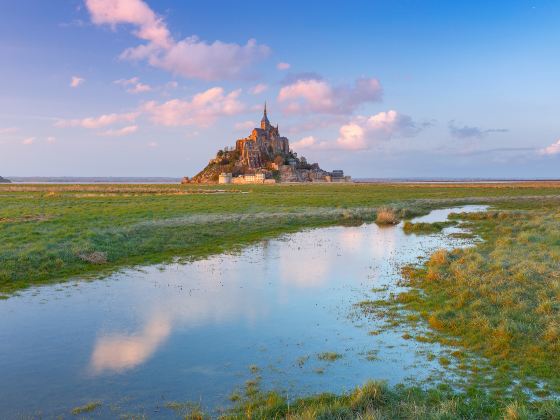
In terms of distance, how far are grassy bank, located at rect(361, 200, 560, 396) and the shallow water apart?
50.7 inches

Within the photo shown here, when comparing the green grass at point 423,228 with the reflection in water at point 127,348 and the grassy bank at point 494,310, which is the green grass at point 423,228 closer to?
the grassy bank at point 494,310

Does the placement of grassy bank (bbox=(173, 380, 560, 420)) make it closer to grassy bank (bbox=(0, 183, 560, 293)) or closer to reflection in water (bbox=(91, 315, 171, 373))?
reflection in water (bbox=(91, 315, 171, 373))

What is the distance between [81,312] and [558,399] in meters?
13.6

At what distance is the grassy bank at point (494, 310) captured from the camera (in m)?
9.89

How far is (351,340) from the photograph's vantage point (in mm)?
12070

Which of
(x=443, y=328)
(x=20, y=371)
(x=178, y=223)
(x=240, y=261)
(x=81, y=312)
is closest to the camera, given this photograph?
(x=20, y=371)

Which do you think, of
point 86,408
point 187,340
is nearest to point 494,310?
point 187,340

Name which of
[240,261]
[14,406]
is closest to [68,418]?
[14,406]

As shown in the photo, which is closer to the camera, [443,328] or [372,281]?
[443,328]

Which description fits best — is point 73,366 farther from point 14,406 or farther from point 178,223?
point 178,223

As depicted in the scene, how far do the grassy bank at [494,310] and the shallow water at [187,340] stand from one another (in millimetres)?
1289

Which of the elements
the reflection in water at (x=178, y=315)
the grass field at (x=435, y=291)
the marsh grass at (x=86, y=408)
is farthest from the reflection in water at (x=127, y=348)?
the grass field at (x=435, y=291)

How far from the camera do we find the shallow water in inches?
363

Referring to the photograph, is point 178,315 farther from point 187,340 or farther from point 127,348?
point 127,348
